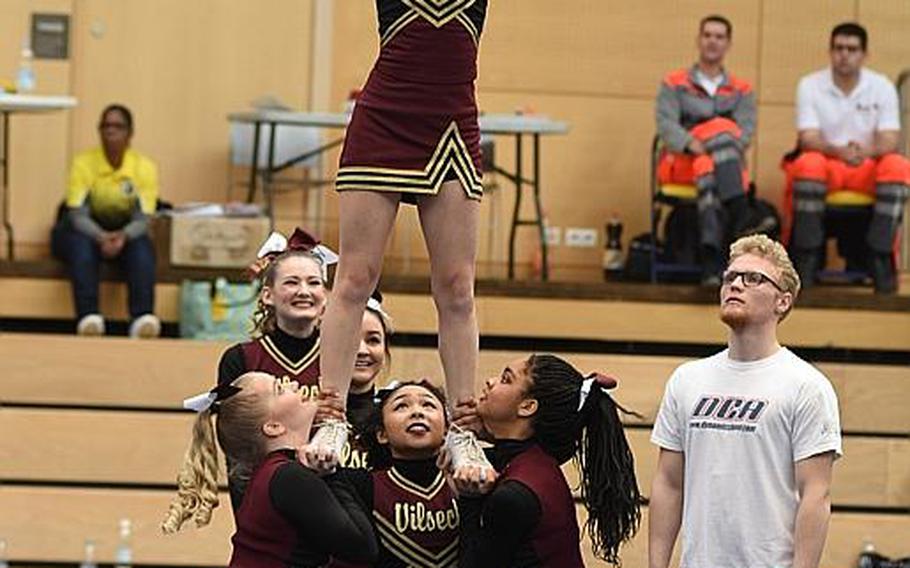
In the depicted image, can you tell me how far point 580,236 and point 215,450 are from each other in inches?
273

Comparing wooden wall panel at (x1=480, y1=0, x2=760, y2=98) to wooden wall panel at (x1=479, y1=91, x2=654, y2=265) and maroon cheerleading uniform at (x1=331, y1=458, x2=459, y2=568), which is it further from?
maroon cheerleading uniform at (x1=331, y1=458, x2=459, y2=568)

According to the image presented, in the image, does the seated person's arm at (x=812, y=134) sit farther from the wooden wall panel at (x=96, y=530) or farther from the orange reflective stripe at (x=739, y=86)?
the wooden wall panel at (x=96, y=530)

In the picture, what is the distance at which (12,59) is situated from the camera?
1115cm

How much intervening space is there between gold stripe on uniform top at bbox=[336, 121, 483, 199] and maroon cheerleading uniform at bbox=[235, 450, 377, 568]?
597 mm

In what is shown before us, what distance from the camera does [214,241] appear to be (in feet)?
33.5

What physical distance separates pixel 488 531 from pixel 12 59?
7.18m

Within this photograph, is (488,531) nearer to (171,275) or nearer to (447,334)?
(447,334)

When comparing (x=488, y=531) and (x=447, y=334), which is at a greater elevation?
(x=447, y=334)

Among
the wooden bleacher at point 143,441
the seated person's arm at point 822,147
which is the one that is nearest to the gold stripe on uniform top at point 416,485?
the wooden bleacher at point 143,441

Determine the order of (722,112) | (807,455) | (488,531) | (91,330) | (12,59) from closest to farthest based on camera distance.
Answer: (488,531), (807,455), (91,330), (722,112), (12,59)

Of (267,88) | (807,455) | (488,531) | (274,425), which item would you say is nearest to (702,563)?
(807,455)

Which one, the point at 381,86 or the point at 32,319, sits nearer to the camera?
the point at 381,86

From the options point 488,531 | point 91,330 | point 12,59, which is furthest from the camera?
point 12,59

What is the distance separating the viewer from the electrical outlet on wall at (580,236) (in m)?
11.7
